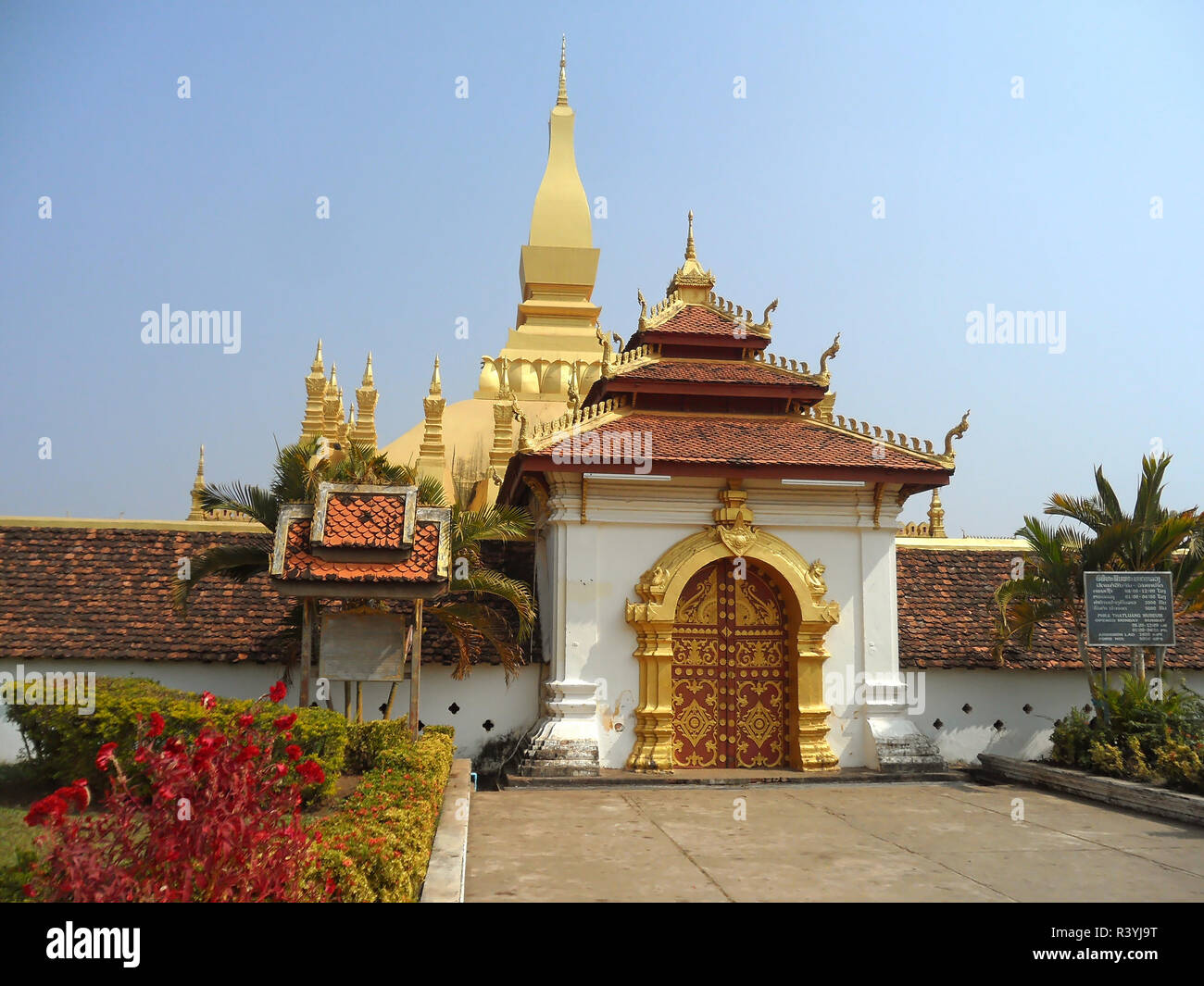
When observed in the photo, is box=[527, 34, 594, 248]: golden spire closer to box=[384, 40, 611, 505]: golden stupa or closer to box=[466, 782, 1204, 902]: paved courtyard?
Answer: box=[384, 40, 611, 505]: golden stupa

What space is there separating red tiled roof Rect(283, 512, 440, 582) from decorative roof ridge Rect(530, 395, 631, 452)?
287 centimetres

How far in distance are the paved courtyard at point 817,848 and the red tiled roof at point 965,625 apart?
2.77 metres

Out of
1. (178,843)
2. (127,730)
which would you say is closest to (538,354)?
(127,730)

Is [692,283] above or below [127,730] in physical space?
above

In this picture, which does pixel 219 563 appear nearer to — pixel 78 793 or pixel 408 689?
pixel 408 689

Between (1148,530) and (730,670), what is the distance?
5.44m

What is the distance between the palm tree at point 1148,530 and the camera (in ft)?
42.7

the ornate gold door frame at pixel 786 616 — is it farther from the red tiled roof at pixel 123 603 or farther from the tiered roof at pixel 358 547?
the red tiled roof at pixel 123 603

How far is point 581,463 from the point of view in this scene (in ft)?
42.5

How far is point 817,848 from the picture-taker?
8828mm

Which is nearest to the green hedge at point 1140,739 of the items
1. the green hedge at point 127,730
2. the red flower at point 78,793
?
the green hedge at point 127,730

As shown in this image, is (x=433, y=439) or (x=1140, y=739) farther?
(x=433, y=439)

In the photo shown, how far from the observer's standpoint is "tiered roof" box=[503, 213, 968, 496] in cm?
1320
